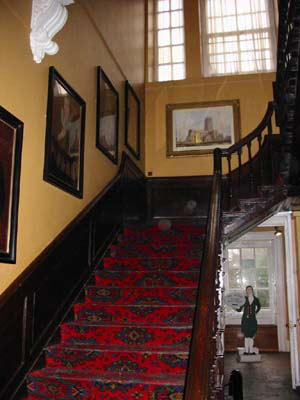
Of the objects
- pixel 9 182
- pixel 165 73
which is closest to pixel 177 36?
pixel 165 73

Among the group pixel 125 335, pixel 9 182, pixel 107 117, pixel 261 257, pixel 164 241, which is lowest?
pixel 125 335

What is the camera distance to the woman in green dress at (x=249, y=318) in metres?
8.49

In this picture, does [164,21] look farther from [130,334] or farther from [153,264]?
[130,334]

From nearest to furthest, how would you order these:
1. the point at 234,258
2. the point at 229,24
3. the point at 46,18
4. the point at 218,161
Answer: the point at 46,18, the point at 218,161, the point at 229,24, the point at 234,258

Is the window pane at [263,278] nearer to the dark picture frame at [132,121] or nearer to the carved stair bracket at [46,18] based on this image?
the dark picture frame at [132,121]

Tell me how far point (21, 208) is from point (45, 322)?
959mm

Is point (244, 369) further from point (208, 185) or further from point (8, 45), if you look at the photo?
point (8, 45)

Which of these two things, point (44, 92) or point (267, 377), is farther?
point (267, 377)

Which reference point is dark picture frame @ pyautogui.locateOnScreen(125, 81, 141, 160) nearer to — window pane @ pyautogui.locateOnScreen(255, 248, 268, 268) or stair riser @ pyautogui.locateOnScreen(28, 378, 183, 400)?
stair riser @ pyautogui.locateOnScreen(28, 378, 183, 400)

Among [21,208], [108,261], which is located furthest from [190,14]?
[21,208]

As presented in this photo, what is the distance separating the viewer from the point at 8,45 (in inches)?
124

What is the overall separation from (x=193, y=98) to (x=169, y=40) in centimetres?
146

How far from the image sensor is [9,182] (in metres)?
3.08

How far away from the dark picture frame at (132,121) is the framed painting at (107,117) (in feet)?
1.81
